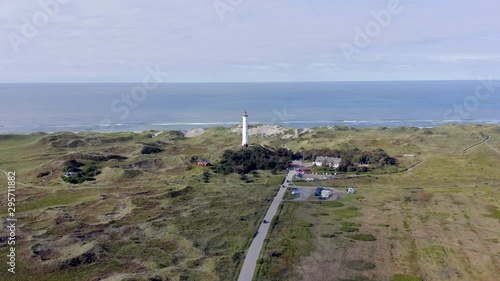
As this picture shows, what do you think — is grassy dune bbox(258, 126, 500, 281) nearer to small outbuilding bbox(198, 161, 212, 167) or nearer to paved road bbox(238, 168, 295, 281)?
paved road bbox(238, 168, 295, 281)

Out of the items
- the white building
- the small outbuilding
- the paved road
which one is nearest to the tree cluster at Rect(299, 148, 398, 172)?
the white building

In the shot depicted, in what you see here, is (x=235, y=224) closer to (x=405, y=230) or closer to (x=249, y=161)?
(x=405, y=230)

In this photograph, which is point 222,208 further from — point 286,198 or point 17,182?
point 17,182

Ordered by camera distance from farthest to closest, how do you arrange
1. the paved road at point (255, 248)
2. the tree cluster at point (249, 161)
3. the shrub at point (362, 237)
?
the tree cluster at point (249, 161), the shrub at point (362, 237), the paved road at point (255, 248)

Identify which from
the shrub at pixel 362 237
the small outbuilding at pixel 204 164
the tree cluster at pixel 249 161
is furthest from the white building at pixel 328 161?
the shrub at pixel 362 237

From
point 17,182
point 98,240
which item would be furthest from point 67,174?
Answer: point 98,240

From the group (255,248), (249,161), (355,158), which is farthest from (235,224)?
(355,158)

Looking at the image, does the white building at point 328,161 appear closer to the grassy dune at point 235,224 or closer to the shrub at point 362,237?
the grassy dune at point 235,224
